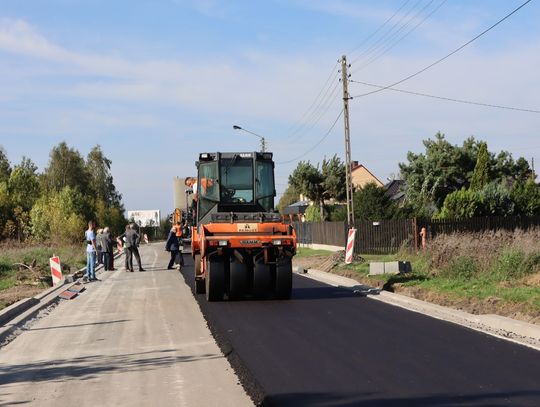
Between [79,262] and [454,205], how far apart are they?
19312mm

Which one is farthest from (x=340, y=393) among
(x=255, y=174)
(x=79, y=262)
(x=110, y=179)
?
(x=110, y=179)

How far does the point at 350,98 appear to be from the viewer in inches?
1172

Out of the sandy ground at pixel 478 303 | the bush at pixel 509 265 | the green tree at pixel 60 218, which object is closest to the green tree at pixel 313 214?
the green tree at pixel 60 218

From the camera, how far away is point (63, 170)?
7850 centimetres

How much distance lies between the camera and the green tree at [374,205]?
40.3 meters

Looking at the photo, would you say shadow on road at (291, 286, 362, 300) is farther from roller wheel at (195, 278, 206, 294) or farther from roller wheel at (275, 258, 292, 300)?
roller wheel at (195, 278, 206, 294)

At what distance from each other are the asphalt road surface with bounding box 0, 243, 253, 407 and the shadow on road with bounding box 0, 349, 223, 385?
0.04ft

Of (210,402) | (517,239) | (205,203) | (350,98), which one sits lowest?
(210,402)

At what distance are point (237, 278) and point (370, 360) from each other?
24.1ft

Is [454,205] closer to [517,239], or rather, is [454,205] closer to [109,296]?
[517,239]

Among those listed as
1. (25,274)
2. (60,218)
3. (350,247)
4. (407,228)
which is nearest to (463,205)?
(407,228)

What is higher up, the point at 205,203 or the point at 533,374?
the point at 205,203

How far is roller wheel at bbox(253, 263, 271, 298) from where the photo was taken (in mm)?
15859

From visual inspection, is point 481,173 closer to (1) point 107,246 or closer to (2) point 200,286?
(1) point 107,246
